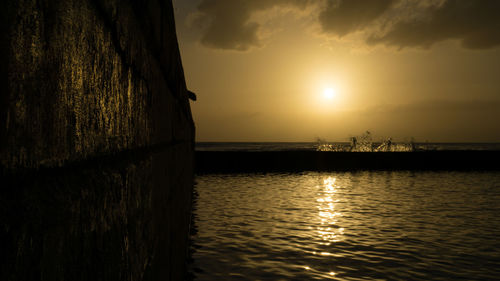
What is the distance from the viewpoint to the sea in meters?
5.79

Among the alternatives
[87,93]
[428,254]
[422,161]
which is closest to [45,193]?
[87,93]

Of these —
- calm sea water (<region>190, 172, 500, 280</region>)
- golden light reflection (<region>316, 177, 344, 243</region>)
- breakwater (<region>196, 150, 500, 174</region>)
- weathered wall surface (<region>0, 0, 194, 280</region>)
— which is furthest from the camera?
breakwater (<region>196, 150, 500, 174</region>)

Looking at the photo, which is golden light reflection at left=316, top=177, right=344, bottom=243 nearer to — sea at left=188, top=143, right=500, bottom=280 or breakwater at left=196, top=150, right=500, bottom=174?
sea at left=188, top=143, right=500, bottom=280

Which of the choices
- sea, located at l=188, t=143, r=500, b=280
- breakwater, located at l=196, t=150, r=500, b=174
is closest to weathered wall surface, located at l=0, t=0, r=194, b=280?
sea, located at l=188, t=143, r=500, b=280

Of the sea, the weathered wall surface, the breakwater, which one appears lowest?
the sea

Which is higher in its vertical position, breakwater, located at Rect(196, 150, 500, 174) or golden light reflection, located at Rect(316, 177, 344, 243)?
breakwater, located at Rect(196, 150, 500, 174)

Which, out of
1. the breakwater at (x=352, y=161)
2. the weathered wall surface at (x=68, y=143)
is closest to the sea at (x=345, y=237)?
the weathered wall surface at (x=68, y=143)

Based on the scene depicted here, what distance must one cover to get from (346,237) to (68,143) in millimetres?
7732

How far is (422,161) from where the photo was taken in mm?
28672

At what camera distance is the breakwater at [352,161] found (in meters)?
27.7

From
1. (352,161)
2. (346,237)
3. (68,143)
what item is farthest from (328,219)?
(352,161)

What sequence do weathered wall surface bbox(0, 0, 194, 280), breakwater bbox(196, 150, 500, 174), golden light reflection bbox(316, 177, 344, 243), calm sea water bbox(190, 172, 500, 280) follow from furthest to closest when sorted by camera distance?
1. breakwater bbox(196, 150, 500, 174)
2. golden light reflection bbox(316, 177, 344, 243)
3. calm sea water bbox(190, 172, 500, 280)
4. weathered wall surface bbox(0, 0, 194, 280)

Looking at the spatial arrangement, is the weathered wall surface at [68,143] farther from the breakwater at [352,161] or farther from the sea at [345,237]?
the breakwater at [352,161]

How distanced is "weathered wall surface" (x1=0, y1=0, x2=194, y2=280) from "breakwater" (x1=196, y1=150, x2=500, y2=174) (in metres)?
26.4
